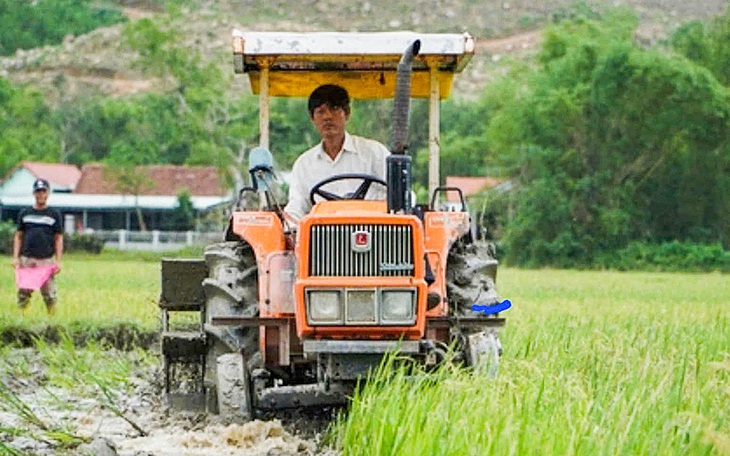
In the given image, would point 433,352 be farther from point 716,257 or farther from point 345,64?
point 716,257

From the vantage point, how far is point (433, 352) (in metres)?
9.26

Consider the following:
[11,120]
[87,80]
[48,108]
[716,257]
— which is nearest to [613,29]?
[716,257]

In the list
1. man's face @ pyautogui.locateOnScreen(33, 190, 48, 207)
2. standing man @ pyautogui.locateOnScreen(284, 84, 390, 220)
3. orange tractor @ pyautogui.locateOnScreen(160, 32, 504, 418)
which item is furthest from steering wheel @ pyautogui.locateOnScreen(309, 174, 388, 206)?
man's face @ pyautogui.locateOnScreen(33, 190, 48, 207)

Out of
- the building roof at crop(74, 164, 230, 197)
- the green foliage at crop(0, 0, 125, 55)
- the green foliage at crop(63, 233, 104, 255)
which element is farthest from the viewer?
the green foliage at crop(0, 0, 125, 55)

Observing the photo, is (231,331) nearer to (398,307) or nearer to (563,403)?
(398,307)

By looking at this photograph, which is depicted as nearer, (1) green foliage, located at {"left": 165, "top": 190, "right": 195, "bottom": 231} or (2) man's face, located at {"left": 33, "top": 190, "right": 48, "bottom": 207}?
(2) man's face, located at {"left": 33, "top": 190, "right": 48, "bottom": 207}

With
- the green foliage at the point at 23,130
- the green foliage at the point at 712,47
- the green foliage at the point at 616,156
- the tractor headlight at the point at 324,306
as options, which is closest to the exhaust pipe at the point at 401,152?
the tractor headlight at the point at 324,306

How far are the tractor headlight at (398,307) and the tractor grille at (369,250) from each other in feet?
0.34

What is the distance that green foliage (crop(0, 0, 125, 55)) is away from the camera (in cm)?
17662

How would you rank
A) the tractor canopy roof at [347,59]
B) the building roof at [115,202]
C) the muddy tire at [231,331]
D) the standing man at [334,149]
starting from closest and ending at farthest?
the muddy tire at [231,331], the tractor canopy roof at [347,59], the standing man at [334,149], the building roof at [115,202]

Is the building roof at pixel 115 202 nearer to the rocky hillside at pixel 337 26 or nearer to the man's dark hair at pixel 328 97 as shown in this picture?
the man's dark hair at pixel 328 97

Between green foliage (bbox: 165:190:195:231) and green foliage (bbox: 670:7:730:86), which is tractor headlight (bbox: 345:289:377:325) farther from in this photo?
green foliage (bbox: 165:190:195:231)

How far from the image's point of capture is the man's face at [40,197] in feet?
59.9

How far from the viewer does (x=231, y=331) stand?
32.3 ft
